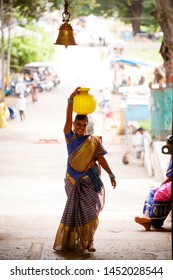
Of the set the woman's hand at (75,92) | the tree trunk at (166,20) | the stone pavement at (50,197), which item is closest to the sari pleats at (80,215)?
the stone pavement at (50,197)

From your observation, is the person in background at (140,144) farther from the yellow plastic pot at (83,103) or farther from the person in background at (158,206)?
the yellow plastic pot at (83,103)

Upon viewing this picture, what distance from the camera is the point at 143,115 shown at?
20906mm

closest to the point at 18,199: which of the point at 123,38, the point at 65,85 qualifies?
the point at 65,85

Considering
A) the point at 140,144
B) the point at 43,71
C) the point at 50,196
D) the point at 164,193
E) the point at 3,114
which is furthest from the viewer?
the point at 43,71

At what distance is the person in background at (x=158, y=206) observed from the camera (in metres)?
6.55

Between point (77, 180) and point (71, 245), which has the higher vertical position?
point (77, 180)

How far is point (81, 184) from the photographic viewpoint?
5664 millimetres

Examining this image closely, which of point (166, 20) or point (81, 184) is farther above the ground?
point (166, 20)

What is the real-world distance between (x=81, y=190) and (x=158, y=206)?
4.03 feet

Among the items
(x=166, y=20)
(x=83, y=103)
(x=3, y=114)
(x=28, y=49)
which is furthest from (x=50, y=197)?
(x=28, y=49)

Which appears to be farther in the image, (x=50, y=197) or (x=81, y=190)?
(x=50, y=197)

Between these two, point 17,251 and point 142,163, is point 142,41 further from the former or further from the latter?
point 17,251

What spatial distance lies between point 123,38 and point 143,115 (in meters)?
18.1

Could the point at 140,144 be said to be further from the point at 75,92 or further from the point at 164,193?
the point at 75,92
